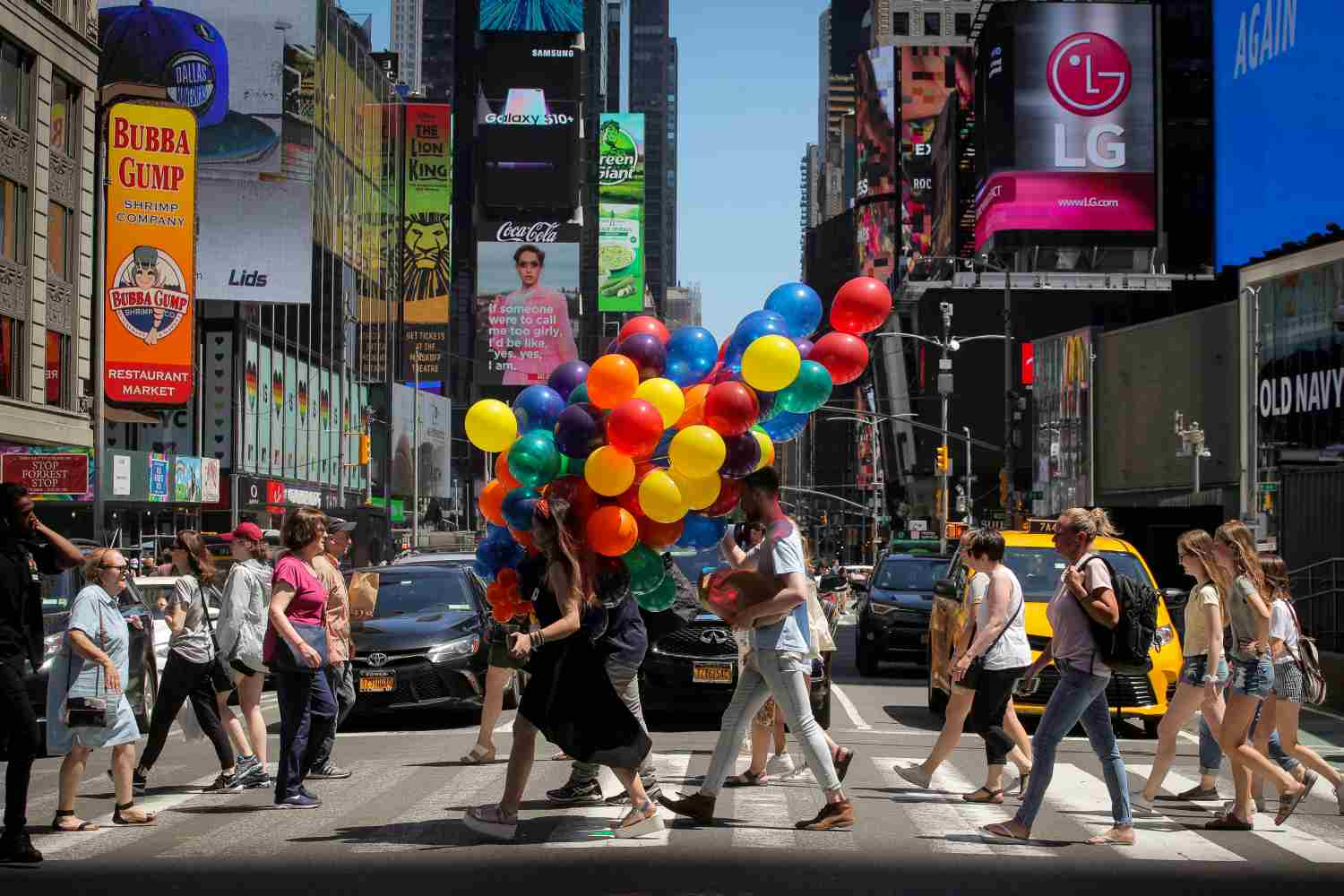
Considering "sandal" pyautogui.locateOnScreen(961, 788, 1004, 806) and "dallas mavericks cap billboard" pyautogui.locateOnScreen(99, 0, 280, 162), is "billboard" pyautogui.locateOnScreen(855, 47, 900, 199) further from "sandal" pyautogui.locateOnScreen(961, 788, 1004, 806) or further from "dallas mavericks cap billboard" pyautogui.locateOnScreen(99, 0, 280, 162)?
"sandal" pyautogui.locateOnScreen(961, 788, 1004, 806)

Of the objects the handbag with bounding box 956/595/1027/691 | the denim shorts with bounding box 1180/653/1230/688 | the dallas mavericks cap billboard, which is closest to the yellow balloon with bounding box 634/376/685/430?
the handbag with bounding box 956/595/1027/691

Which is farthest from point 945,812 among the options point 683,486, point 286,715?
point 286,715

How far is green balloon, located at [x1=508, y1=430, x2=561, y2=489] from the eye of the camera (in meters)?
9.23

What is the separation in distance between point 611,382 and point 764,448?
101cm

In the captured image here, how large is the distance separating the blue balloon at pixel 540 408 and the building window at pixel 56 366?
31191 millimetres

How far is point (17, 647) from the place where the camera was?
27.0 ft

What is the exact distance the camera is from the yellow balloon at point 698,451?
886 centimetres

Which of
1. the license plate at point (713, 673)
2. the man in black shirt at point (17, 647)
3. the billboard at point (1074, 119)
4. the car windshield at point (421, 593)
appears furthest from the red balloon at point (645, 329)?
the billboard at point (1074, 119)

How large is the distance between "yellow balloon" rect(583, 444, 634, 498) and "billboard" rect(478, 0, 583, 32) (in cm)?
14041

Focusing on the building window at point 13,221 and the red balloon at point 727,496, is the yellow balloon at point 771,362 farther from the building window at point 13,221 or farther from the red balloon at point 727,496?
the building window at point 13,221

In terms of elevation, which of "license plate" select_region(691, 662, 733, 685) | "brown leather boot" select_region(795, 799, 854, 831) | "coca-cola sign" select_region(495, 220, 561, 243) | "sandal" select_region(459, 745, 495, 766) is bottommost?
"sandal" select_region(459, 745, 495, 766)

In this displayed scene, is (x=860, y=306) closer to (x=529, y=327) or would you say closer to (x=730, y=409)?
(x=730, y=409)

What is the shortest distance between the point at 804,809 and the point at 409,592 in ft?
24.2

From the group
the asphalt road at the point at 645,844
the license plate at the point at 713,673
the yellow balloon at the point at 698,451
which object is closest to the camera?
the asphalt road at the point at 645,844
